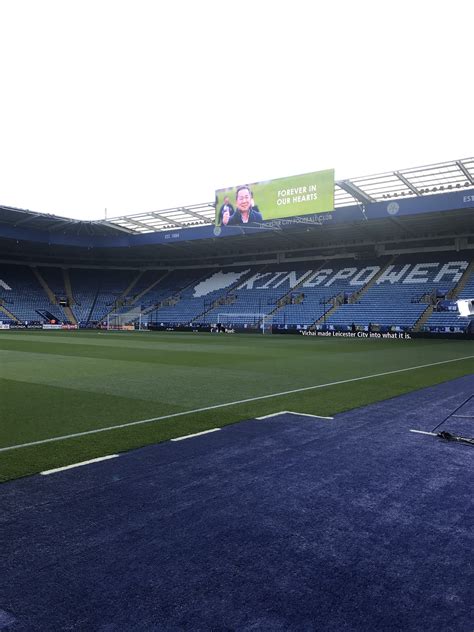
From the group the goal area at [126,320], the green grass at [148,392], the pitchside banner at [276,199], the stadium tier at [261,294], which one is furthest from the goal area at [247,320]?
the green grass at [148,392]

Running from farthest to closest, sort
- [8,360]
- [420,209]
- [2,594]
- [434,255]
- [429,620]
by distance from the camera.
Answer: [434,255], [420,209], [8,360], [2,594], [429,620]

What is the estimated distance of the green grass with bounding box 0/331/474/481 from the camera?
6.31 meters

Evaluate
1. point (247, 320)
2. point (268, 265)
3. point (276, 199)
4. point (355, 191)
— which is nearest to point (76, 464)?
point (276, 199)

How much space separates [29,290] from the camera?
2367 inches

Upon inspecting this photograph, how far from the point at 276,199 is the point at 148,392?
82.7 ft

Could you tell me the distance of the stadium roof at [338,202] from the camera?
31.1 metres

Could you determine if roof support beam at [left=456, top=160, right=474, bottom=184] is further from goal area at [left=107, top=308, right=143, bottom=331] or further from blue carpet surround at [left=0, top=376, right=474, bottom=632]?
goal area at [left=107, top=308, right=143, bottom=331]

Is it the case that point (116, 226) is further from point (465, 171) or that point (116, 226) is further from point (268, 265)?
point (465, 171)

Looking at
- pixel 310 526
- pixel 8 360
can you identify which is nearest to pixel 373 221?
pixel 8 360

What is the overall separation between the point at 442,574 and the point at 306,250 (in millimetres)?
52911

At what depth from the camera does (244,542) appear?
351cm

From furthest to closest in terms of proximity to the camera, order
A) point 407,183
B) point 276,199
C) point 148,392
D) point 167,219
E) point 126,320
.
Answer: point 126,320 → point 167,219 → point 276,199 → point 407,183 → point 148,392

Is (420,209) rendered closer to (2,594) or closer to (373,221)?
(373,221)

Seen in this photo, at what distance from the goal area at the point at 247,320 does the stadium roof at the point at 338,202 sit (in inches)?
396
